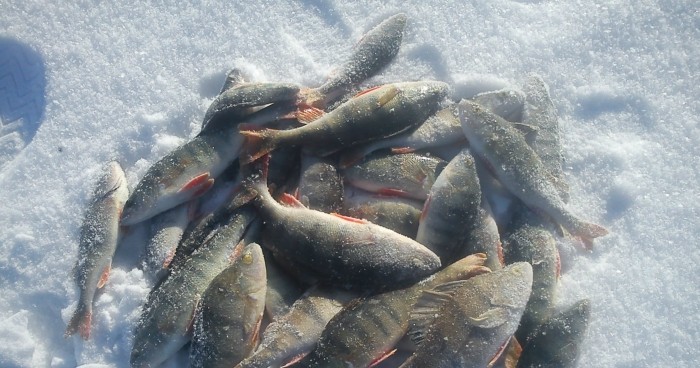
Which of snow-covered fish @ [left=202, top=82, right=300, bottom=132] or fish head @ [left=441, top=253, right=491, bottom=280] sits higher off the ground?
snow-covered fish @ [left=202, top=82, right=300, bottom=132]

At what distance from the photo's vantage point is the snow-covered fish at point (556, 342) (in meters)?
3.68

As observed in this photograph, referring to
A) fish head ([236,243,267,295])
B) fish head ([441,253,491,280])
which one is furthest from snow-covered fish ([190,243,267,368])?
fish head ([441,253,491,280])

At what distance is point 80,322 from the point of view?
398cm

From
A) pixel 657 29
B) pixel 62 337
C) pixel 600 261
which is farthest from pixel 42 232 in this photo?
pixel 657 29

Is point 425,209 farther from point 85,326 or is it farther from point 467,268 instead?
point 85,326

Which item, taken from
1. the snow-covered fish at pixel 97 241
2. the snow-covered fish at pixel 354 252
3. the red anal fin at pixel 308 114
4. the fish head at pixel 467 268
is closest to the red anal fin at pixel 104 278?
the snow-covered fish at pixel 97 241

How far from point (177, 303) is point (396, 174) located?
1821 millimetres

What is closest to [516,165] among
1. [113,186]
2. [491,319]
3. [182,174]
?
[491,319]

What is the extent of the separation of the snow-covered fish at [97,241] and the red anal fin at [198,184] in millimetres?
633

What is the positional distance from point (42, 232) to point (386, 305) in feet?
9.54

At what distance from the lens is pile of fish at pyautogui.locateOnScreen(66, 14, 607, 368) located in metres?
3.51

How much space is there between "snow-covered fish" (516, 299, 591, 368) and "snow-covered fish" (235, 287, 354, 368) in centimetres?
137

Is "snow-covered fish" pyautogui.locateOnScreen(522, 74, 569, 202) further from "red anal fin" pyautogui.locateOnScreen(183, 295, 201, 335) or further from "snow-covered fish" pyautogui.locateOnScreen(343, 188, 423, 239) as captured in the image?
"red anal fin" pyautogui.locateOnScreen(183, 295, 201, 335)

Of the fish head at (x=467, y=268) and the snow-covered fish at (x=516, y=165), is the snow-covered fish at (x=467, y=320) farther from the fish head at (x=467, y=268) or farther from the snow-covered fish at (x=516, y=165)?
the snow-covered fish at (x=516, y=165)
